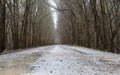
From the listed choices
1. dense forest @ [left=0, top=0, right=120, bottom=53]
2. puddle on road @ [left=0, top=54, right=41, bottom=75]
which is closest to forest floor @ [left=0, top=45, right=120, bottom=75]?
puddle on road @ [left=0, top=54, right=41, bottom=75]

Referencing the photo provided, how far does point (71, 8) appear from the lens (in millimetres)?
44656

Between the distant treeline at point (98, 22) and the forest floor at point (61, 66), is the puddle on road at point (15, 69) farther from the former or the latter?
the distant treeline at point (98, 22)

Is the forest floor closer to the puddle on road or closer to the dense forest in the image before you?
the puddle on road

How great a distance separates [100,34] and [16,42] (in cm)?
933

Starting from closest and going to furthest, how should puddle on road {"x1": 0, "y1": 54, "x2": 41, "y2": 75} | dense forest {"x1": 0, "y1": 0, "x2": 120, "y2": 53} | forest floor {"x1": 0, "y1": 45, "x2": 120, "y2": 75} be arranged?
forest floor {"x1": 0, "y1": 45, "x2": 120, "y2": 75} < puddle on road {"x1": 0, "y1": 54, "x2": 41, "y2": 75} < dense forest {"x1": 0, "y1": 0, "x2": 120, "y2": 53}

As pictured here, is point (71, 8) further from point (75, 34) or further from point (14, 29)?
point (14, 29)

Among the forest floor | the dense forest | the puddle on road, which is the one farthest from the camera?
the dense forest

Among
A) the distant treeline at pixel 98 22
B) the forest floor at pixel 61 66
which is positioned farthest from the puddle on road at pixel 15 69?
the distant treeline at pixel 98 22

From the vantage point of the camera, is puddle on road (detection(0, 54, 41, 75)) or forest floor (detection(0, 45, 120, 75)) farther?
puddle on road (detection(0, 54, 41, 75))

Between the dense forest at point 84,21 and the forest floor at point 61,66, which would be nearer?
the forest floor at point 61,66

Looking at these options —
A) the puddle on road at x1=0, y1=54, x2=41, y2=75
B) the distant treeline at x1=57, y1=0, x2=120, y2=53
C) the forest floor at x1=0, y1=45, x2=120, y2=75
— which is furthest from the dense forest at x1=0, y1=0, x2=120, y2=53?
the puddle on road at x1=0, y1=54, x2=41, y2=75

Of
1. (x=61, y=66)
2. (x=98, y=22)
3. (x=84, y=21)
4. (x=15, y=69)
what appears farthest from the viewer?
(x=84, y=21)

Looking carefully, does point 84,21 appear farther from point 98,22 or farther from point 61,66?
point 61,66

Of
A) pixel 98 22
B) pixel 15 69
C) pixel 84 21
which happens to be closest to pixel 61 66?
pixel 15 69
